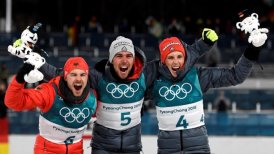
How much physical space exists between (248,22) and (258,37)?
19cm

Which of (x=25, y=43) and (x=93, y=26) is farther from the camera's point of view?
(x=93, y=26)

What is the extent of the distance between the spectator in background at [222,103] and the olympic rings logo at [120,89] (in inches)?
277

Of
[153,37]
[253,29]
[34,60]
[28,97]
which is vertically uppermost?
[153,37]

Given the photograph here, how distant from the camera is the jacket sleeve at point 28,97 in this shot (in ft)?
19.8

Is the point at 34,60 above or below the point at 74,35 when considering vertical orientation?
below

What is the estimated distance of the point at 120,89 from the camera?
21.8ft

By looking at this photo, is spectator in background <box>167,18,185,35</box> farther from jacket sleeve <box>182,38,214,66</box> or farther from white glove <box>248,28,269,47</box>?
white glove <box>248,28,269,47</box>

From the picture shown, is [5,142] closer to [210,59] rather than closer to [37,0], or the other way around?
[210,59]

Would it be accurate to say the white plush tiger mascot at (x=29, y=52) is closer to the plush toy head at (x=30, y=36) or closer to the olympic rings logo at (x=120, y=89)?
the plush toy head at (x=30, y=36)

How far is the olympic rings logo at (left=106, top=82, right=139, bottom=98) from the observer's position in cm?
664

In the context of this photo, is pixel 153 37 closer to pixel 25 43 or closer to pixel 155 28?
pixel 155 28

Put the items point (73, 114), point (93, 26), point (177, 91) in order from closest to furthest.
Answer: point (73, 114) < point (177, 91) < point (93, 26)

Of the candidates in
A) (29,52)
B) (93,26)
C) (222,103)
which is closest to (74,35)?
(93,26)

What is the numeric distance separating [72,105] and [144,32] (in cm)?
1306
